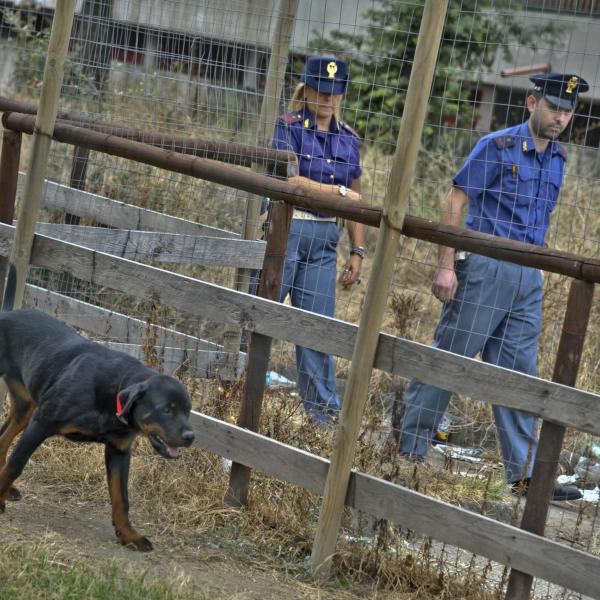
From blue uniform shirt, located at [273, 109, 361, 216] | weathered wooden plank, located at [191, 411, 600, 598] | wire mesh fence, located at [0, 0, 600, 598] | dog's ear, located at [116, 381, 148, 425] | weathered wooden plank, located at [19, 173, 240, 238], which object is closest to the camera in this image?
weathered wooden plank, located at [191, 411, 600, 598]

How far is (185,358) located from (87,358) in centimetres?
97

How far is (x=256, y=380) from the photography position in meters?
4.99

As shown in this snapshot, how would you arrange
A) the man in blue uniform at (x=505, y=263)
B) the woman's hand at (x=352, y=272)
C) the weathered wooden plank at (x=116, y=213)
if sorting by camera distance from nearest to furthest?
the man in blue uniform at (x=505, y=263) → the weathered wooden plank at (x=116, y=213) → the woman's hand at (x=352, y=272)

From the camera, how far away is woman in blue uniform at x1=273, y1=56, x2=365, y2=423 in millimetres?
6527

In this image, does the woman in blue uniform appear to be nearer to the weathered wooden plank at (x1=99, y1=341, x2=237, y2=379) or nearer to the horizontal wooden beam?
the horizontal wooden beam

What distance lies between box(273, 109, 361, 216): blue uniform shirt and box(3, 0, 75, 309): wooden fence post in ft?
5.58

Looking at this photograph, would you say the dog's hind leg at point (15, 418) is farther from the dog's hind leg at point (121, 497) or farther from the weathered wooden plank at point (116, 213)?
the weathered wooden plank at point (116, 213)

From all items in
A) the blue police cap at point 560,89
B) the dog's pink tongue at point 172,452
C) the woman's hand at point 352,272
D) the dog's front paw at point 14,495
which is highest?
the blue police cap at point 560,89

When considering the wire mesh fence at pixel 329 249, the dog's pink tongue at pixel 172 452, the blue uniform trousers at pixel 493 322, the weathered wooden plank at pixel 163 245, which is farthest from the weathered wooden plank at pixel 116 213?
the dog's pink tongue at pixel 172 452

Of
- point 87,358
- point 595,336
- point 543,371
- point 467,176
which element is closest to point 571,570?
point 87,358

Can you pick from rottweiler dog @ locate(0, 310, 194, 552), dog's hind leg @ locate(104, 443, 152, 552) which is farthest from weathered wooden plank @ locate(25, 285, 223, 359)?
dog's hind leg @ locate(104, 443, 152, 552)

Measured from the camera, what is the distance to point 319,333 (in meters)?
4.66

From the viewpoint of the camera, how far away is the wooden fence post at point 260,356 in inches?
195

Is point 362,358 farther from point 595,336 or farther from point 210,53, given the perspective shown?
point 595,336
